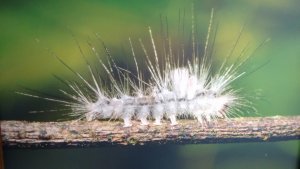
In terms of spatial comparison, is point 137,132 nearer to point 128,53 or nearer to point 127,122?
point 127,122

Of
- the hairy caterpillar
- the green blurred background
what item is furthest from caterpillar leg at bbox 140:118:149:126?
the green blurred background

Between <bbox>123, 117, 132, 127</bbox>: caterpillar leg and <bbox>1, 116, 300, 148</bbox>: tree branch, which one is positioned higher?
<bbox>123, 117, 132, 127</bbox>: caterpillar leg

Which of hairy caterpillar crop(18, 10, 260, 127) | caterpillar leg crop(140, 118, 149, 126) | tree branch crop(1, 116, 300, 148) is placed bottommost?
tree branch crop(1, 116, 300, 148)

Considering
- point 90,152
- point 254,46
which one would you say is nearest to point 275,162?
point 254,46

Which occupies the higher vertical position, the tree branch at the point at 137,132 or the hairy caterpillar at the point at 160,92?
the hairy caterpillar at the point at 160,92

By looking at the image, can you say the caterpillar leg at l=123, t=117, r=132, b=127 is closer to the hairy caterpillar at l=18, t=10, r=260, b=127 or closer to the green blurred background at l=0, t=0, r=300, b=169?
the hairy caterpillar at l=18, t=10, r=260, b=127

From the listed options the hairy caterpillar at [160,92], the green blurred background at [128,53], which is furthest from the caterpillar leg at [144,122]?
the green blurred background at [128,53]

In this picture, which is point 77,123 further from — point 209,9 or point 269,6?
point 269,6

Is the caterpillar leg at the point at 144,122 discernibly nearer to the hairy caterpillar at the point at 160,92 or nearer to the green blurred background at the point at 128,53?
the hairy caterpillar at the point at 160,92
